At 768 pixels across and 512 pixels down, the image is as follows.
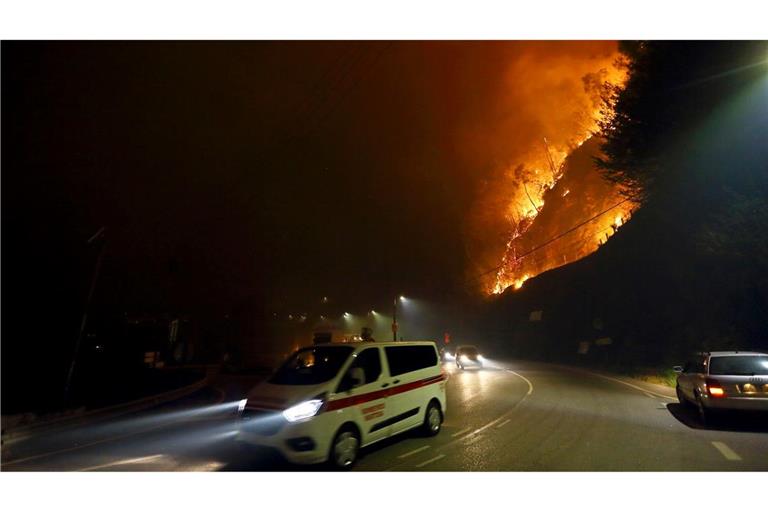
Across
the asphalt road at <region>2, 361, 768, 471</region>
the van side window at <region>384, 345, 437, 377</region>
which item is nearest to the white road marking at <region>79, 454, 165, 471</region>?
the asphalt road at <region>2, 361, 768, 471</region>

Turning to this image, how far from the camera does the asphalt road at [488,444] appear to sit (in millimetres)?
7004

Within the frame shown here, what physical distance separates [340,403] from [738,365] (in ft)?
29.0

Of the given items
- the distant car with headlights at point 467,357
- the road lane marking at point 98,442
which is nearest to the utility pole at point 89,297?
the road lane marking at point 98,442

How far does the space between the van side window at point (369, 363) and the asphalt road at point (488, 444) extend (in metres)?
1.29

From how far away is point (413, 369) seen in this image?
30.1 feet

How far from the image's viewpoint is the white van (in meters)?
6.64

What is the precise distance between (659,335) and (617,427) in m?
26.5

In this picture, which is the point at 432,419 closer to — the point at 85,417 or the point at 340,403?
the point at 340,403

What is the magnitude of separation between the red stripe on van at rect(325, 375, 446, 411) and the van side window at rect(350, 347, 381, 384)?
0.25 meters

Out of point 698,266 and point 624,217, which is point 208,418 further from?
point 624,217

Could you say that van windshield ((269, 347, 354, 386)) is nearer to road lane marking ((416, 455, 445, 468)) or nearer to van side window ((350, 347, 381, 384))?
van side window ((350, 347, 381, 384))

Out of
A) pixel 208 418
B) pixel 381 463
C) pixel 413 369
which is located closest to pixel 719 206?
pixel 413 369

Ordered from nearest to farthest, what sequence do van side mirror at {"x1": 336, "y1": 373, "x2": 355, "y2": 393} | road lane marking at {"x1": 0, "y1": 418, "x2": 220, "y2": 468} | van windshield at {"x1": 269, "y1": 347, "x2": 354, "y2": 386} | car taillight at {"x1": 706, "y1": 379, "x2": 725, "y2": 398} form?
1. van side mirror at {"x1": 336, "y1": 373, "x2": 355, "y2": 393}
2. van windshield at {"x1": 269, "y1": 347, "x2": 354, "y2": 386}
3. road lane marking at {"x1": 0, "y1": 418, "x2": 220, "y2": 468}
4. car taillight at {"x1": 706, "y1": 379, "x2": 725, "y2": 398}

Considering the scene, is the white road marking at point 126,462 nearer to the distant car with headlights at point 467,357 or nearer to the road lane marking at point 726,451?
the road lane marking at point 726,451
